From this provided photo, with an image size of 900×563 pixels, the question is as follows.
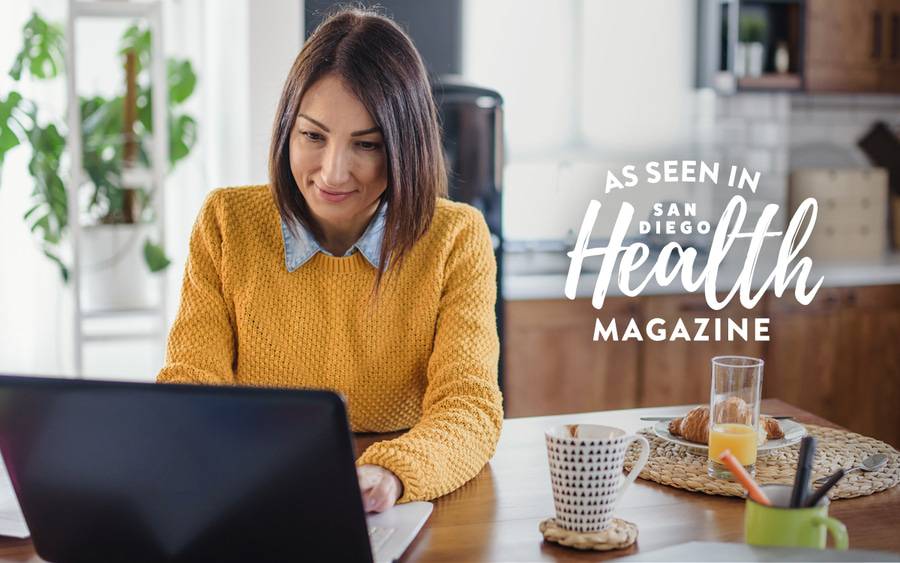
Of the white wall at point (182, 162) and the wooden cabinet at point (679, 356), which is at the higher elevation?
the white wall at point (182, 162)

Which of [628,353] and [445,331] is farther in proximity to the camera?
[628,353]

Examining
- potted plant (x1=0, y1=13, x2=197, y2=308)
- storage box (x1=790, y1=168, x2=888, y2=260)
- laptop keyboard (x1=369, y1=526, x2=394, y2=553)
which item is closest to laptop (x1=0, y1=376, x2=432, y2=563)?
laptop keyboard (x1=369, y1=526, x2=394, y2=553)

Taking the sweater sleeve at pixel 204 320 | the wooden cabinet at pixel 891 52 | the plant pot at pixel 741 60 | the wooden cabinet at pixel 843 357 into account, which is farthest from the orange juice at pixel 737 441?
the wooden cabinet at pixel 891 52

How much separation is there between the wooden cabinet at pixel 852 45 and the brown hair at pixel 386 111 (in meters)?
2.60

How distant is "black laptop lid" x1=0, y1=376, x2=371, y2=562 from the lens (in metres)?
0.83

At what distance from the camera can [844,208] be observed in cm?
383

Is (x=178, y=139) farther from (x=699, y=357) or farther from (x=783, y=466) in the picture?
(x=783, y=466)

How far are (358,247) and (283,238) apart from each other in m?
0.12

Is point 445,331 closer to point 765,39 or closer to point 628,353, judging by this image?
point 628,353

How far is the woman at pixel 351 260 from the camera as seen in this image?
4.63 feet

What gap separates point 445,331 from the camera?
4.88 feet

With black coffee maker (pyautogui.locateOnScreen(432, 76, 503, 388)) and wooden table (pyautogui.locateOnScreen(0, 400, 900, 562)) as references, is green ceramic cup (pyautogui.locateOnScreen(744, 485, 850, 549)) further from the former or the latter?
black coffee maker (pyautogui.locateOnScreen(432, 76, 503, 388))

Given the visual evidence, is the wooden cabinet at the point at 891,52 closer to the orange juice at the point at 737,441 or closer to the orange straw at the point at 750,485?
the orange juice at the point at 737,441

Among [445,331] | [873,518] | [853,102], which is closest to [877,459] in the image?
[873,518]
